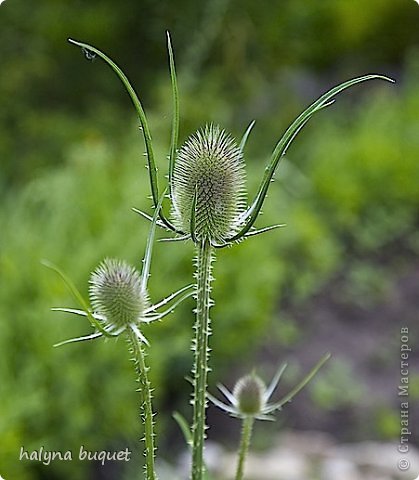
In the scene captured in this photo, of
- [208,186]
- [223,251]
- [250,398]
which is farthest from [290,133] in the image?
[223,251]

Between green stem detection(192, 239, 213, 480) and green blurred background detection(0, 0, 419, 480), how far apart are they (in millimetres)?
802

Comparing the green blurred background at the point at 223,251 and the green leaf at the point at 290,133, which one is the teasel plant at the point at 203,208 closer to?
the green leaf at the point at 290,133

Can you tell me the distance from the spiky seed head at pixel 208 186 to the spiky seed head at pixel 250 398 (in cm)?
14

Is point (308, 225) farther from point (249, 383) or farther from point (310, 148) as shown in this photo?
point (249, 383)

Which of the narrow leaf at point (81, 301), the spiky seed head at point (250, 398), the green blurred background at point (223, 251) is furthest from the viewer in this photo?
the green blurred background at point (223, 251)

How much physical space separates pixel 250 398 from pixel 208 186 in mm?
169

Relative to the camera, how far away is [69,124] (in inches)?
89.4

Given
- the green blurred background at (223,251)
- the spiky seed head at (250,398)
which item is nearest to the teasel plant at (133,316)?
the spiky seed head at (250,398)

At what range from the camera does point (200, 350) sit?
41cm

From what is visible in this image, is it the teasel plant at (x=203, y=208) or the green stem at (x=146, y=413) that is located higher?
the teasel plant at (x=203, y=208)

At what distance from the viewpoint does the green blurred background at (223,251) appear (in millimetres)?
1435

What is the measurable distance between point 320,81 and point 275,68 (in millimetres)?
629

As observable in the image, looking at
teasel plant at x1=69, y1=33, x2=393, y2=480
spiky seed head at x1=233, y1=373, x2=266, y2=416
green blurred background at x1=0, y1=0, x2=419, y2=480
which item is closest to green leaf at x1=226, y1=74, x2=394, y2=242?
teasel plant at x1=69, y1=33, x2=393, y2=480

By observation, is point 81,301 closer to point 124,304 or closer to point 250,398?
point 124,304
